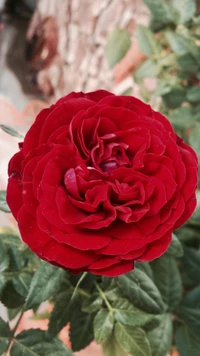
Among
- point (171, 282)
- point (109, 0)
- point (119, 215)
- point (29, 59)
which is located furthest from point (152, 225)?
point (29, 59)

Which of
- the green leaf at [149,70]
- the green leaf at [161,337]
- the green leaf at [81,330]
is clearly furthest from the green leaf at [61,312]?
the green leaf at [149,70]

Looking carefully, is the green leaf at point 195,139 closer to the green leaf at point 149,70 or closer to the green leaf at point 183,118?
the green leaf at point 183,118

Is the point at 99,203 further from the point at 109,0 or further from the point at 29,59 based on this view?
the point at 29,59

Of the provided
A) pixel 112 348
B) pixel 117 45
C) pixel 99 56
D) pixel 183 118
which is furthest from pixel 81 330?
pixel 99 56

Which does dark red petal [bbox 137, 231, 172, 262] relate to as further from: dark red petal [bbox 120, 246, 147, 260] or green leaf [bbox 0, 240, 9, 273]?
green leaf [bbox 0, 240, 9, 273]

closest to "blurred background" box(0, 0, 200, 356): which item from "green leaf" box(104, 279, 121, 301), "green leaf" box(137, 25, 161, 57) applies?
"green leaf" box(137, 25, 161, 57)
